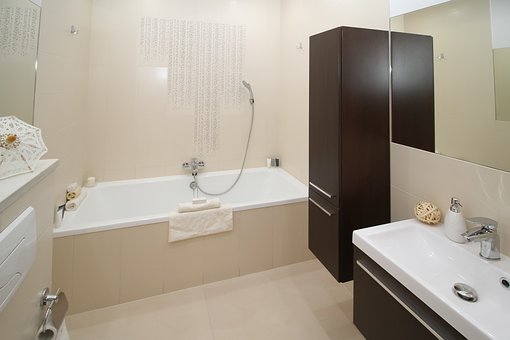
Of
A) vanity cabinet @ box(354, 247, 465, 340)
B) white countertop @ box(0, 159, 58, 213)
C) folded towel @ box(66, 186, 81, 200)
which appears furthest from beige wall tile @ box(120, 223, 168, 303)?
vanity cabinet @ box(354, 247, 465, 340)

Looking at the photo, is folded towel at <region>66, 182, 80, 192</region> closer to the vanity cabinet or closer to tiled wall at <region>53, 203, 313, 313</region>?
tiled wall at <region>53, 203, 313, 313</region>

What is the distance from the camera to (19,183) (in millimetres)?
719

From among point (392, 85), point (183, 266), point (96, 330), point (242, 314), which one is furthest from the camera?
point (183, 266)

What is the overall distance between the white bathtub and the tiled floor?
1.97 feet

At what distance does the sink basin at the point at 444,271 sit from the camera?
2.45 feet

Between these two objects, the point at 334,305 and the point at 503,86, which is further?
the point at 334,305

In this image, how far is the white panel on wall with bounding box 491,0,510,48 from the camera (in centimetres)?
101

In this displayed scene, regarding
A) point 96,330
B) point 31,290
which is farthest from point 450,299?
point 96,330

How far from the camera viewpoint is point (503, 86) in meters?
1.04

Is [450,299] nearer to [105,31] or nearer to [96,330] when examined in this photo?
[96,330]

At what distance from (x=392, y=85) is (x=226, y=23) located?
78.8 inches

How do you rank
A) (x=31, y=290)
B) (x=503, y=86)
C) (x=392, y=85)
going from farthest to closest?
(x=392, y=85)
(x=503, y=86)
(x=31, y=290)

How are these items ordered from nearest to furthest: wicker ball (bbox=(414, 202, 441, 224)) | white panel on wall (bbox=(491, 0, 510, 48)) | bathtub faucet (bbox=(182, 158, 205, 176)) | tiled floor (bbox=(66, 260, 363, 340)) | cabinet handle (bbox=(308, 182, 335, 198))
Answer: white panel on wall (bbox=(491, 0, 510, 48)) < wicker ball (bbox=(414, 202, 441, 224)) < cabinet handle (bbox=(308, 182, 335, 198)) < tiled floor (bbox=(66, 260, 363, 340)) < bathtub faucet (bbox=(182, 158, 205, 176))

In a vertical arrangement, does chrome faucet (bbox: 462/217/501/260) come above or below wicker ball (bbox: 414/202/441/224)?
below
